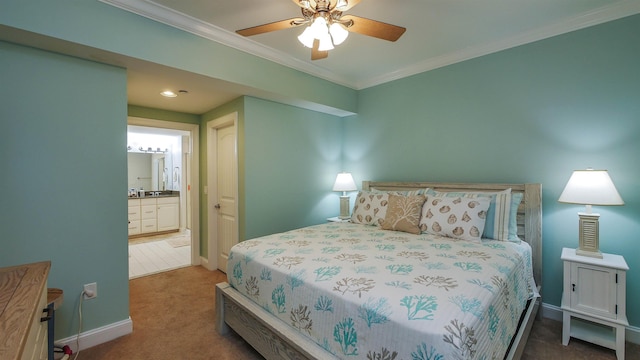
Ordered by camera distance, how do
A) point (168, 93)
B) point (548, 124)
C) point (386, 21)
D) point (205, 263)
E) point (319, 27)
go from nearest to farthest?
1. point (319, 27)
2. point (386, 21)
3. point (548, 124)
4. point (168, 93)
5. point (205, 263)

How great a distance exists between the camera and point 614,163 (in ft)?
7.08

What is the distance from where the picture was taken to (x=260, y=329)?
5.76ft

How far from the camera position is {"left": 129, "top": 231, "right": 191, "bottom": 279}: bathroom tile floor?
380 cm

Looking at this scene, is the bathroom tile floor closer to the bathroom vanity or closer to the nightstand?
the bathroom vanity

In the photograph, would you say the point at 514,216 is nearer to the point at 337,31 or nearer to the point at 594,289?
the point at 594,289

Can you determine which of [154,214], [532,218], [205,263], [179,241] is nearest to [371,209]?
[532,218]

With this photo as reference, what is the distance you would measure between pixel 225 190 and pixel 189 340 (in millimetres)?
1900

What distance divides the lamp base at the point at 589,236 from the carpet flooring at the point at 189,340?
0.70 m

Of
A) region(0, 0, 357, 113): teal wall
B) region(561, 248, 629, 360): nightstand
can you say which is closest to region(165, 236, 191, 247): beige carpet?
region(0, 0, 357, 113): teal wall

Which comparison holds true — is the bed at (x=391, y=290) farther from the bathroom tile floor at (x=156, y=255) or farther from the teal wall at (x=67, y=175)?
the bathroom tile floor at (x=156, y=255)

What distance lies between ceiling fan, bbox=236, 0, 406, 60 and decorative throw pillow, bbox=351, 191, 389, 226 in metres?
1.69

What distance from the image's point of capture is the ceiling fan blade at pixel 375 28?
1.68 meters

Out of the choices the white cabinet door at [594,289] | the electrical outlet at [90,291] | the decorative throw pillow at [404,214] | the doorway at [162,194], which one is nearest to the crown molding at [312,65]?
the decorative throw pillow at [404,214]

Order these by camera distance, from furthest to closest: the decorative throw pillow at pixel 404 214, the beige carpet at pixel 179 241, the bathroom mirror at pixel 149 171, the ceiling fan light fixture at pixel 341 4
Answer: the bathroom mirror at pixel 149 171
the beige carpet at pixel 179 241
the decorative throw pillow at pixel 404 214
the ceiling fan light fixture at pixel 341 4
